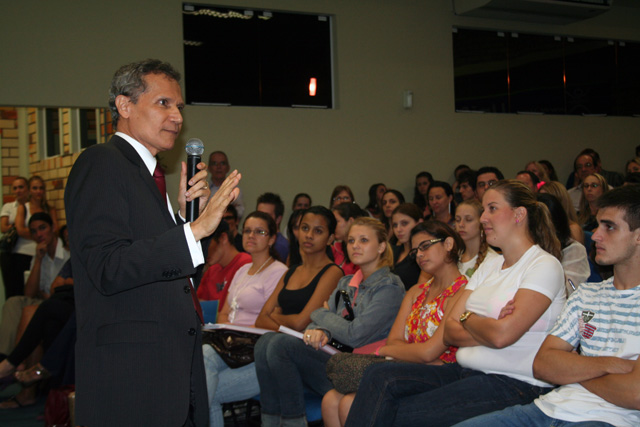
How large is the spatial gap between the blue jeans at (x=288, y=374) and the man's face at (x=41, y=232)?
3.31 m

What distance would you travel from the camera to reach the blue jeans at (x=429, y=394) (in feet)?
7.91

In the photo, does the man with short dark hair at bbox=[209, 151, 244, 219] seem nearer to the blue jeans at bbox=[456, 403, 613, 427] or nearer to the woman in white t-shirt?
the woman in white t-shirt

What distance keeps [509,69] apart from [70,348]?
6.77 metres

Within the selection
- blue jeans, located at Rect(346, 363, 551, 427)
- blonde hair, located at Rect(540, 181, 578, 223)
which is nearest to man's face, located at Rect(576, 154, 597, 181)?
blonde hair, located at Rect(540, 181, 578, 223)

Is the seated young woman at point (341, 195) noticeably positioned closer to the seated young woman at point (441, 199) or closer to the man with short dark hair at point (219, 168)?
the man with short dark hair at point (219, 168)

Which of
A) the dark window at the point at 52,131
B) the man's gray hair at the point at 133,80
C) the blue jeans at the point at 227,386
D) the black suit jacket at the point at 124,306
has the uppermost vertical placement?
the dark window at the point at 52,131

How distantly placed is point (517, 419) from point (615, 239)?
2.32 feet

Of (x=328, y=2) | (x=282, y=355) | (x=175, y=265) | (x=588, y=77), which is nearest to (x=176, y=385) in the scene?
(x=175, y=265)

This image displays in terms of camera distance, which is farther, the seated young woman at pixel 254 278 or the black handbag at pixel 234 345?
the seated young woman at pixel 254 278

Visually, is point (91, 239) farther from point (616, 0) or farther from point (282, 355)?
point (616, 0)

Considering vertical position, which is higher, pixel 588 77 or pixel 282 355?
pixel 588 77

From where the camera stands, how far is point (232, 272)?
15.6 ft

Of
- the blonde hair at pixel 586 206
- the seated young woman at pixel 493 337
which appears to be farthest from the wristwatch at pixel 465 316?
the blonde hair at pixel 586 206

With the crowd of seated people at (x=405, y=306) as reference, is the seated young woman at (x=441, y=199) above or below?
above
